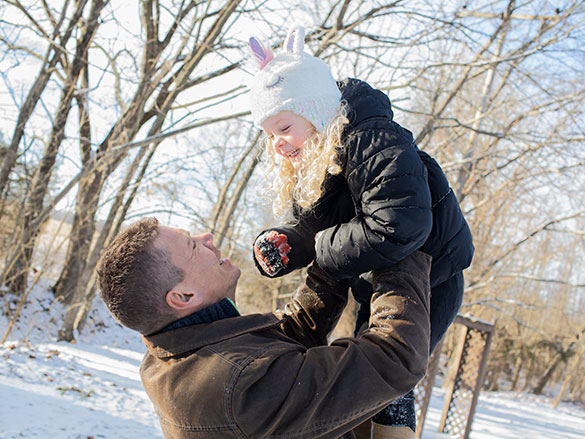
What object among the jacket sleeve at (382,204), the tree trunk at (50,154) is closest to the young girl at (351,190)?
the jacket sleeve at (382,204)

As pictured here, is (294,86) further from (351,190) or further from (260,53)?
(351,190)

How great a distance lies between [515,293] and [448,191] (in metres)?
24.0

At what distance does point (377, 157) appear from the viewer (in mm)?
1506

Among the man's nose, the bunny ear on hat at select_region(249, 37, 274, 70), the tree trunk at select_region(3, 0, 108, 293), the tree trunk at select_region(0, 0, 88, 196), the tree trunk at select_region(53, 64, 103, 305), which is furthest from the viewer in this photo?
the tree trunk at select_region(3, 0, 108, 293)

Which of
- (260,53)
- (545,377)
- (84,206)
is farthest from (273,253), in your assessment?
(545,377)

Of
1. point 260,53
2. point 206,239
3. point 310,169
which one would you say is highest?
point 260,53

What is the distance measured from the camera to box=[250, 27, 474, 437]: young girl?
1469 millimetres

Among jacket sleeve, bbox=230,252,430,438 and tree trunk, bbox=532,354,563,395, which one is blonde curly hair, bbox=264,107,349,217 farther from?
tree trunk, bbox=532,354,563,395

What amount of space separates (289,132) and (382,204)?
1.92 feet

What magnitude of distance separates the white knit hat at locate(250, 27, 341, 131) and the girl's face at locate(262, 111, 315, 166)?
3 cm

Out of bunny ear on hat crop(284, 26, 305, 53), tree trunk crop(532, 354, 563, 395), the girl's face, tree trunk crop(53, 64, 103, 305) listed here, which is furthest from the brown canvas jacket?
tree trunk crop(532, 354, 563, 395)

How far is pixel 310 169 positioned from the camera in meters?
1.73

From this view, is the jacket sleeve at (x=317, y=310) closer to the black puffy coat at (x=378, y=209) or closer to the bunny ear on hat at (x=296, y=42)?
the black puffy coat at (x=378, y=209)

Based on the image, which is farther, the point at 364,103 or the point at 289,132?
the point at 289,132
